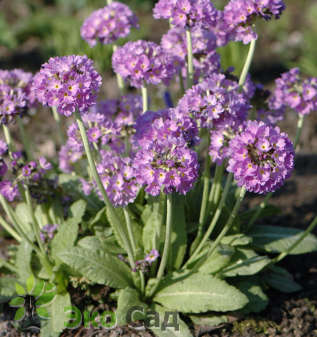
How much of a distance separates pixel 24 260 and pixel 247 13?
2776 mm

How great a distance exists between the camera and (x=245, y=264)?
12.5ft

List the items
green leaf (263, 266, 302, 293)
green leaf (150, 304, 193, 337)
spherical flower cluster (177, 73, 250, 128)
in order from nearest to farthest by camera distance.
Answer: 1. spherical flower cluster (177, 73, 250, 128)
2. green leaf (150, 304, 193, 337)
3. green leaf (263, 266, 302, 293)

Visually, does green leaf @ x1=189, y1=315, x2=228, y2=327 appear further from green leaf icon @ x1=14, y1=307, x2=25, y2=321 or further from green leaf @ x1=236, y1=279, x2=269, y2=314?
green leaf icon @ x1=14, y1=307, x2=25, y2=321

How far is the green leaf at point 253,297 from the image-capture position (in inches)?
151

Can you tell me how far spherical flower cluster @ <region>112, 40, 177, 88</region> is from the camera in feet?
11.1

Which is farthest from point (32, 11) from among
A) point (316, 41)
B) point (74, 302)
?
point (74, 302)

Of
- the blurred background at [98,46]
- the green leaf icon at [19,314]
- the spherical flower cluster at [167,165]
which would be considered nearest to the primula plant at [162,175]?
the spherical flower cluster at [167,165]

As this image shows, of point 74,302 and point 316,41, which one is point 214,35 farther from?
point 316,41

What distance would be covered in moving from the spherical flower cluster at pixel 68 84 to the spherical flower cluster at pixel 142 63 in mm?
644

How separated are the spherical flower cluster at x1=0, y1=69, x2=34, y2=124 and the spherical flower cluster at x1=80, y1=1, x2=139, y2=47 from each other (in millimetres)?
688

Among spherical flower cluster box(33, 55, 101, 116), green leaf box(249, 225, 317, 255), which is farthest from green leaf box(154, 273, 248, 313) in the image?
spherical flower cluster box(33, 55, 101, 116)

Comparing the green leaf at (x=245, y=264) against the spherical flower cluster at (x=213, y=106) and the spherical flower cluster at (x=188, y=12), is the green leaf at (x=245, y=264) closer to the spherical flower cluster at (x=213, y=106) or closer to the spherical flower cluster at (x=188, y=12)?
the spherical flower cluster at (x=213, y=106)

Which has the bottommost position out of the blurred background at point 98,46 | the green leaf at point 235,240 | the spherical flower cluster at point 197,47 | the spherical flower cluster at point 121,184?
the green leaf at point 235,240

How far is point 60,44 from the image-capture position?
8.83 meters
